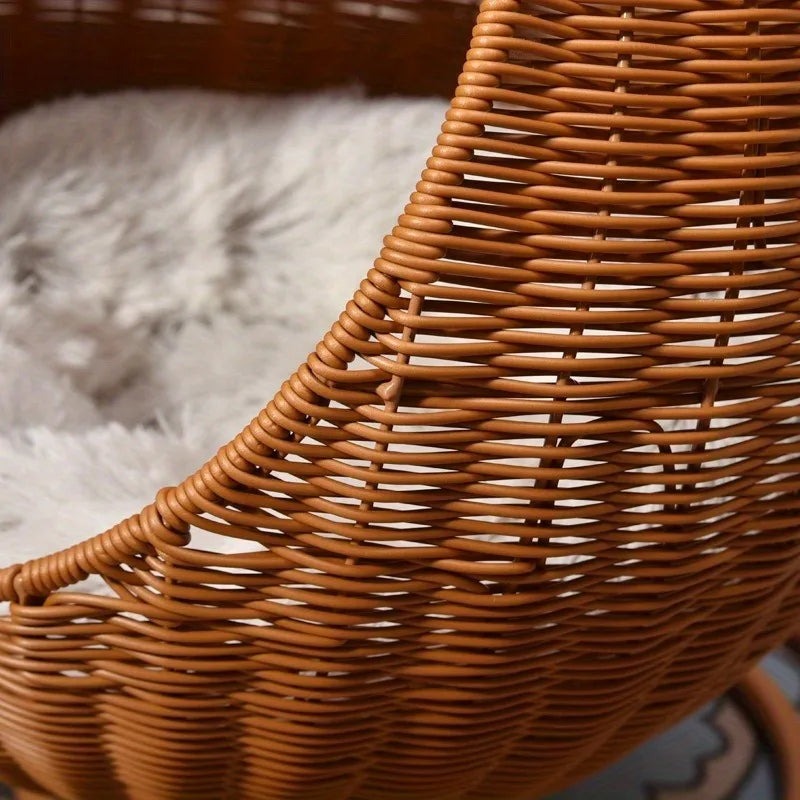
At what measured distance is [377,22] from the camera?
1016 mm

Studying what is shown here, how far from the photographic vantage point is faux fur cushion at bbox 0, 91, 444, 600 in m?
0.81

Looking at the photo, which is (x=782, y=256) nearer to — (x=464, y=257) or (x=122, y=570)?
(x=464, y=257)

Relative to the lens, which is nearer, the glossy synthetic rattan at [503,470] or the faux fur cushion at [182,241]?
the glossy synthetic rattan at [503,470]

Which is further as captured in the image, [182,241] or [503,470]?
[182,241]

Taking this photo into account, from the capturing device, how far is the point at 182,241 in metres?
0.93

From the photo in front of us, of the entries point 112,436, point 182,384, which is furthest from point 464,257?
point 182,384

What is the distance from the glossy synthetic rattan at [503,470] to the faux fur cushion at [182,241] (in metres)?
0.31

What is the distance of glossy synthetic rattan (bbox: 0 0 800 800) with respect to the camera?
0.37 meters

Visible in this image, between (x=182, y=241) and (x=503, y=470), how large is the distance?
625 mm

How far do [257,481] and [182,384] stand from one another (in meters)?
0.46

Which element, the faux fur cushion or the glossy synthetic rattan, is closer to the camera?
the glossy synthetic rattan

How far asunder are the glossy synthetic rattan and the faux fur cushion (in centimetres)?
31

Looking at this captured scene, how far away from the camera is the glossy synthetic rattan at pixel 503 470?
1.20 feet

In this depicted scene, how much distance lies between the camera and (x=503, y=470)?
39 cm
